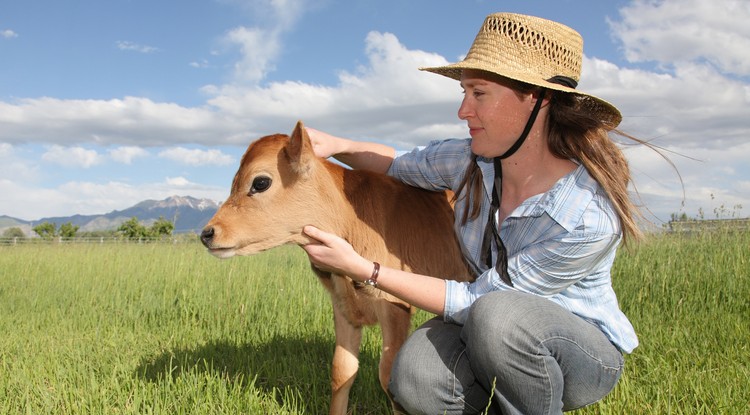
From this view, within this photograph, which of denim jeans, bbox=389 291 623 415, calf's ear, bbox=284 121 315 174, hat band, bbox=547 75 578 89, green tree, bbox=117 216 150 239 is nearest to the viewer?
denim jeans, bbox=389 291 623 415

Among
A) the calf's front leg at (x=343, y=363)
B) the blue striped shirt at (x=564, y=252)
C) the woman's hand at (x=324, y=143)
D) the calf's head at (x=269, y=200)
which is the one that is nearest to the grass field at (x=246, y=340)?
the calf's front leg at (x=343, y=363)

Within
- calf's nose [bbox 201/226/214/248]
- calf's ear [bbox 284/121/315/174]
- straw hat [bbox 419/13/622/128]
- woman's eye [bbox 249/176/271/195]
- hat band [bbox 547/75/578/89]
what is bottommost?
calf's nose [bbox 201/226/214/248]

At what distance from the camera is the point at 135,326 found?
240 inches

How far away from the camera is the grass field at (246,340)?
392 cm

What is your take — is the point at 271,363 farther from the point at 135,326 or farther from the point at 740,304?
the point at 740,304

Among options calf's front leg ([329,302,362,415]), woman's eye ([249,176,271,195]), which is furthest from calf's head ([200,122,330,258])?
calf's front leg ([329,302,362,415])

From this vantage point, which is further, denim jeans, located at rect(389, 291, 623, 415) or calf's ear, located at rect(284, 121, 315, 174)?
calf's ear, located at rect(284, 121, 315, 174)

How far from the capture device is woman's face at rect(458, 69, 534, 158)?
3.08 m

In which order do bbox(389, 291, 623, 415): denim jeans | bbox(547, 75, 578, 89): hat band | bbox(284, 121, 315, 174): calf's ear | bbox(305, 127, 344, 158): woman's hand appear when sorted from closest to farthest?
1. bbox(389, 291, 623, 415): denim jeans
2. bbox(547, 75, 578, 89): hat band
3. bbox(284, 121, 315, 174): calf's ear
4. bbox(305, 127, 344, 158): woman's hand

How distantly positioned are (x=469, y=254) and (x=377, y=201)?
74cm

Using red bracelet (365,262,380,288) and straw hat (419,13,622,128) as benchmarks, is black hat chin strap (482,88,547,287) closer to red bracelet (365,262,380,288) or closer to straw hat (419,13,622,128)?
straw hat (419,13,622,128)

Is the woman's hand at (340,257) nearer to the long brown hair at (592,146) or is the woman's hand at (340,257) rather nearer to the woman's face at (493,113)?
the woman's face at (493,113)

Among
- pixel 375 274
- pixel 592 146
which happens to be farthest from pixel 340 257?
pixel 592 146

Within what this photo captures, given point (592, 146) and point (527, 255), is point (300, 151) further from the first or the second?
point (592, 146)
